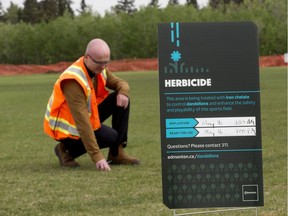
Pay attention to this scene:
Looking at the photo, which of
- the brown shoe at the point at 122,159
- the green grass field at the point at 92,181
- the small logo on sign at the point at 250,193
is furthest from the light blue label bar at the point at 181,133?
the brown shoe at the point at 122,159

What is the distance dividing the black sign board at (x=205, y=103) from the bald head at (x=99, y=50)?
292cm

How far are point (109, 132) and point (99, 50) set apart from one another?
3.54ft

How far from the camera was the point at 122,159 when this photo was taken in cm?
766

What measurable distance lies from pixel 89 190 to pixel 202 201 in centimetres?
205

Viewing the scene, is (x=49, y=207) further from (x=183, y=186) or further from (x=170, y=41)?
(x=170, y=41)

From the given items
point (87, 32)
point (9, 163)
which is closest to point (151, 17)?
point (87, 32)

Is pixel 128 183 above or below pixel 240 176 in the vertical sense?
below

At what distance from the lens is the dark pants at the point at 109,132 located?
7516 mm

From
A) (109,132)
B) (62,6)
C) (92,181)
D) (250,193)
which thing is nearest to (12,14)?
(62,6)

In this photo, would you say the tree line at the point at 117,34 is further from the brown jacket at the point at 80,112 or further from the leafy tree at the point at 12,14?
the brown jacket at the point at 80,112

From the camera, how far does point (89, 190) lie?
19.6 ft

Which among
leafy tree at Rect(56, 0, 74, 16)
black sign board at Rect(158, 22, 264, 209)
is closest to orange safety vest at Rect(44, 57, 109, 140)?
black sign board at Rect(158, 22, 264, 209)

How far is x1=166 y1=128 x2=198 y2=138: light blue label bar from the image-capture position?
398 centimetres

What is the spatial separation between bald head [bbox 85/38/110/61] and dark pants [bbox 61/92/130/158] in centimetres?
85
